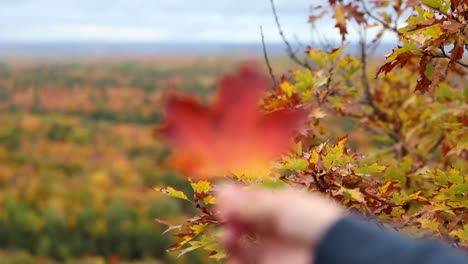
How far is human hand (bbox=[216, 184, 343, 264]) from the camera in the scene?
3.64 feet

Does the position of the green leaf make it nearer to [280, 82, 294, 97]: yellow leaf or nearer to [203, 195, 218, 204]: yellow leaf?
[203, 195, 218, 204]: yellow leaf

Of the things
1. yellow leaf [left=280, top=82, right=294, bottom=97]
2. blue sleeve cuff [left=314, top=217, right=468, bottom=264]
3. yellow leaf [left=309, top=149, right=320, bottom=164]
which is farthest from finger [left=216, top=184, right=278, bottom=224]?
yellow leaf [left=280, top=82, right=294, bottom=97]

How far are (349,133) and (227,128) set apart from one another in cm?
226

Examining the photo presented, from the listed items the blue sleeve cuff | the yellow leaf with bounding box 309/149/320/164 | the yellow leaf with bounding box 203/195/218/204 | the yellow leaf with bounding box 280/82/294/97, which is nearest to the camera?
the blue sleeve cuff

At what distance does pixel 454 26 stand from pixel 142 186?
1689 inches

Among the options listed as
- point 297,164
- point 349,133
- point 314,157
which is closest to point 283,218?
point 297,164

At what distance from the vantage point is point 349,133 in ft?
10.8

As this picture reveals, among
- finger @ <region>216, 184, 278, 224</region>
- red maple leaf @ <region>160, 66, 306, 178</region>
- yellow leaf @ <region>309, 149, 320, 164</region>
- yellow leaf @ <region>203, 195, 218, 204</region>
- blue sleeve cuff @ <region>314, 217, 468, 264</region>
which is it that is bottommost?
yellow leaf @ <region>203, 195, 218, 204</region>

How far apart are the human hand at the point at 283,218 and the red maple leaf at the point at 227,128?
7cm

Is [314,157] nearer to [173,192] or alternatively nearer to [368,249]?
[173,192]

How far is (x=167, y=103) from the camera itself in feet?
3.64

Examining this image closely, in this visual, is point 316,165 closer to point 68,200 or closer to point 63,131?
point 68,200

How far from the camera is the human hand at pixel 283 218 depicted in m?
1.11

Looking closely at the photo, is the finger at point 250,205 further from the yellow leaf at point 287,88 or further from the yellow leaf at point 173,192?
the yellow leaf at point 287,88
